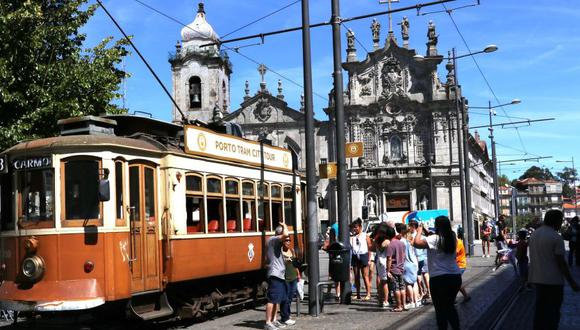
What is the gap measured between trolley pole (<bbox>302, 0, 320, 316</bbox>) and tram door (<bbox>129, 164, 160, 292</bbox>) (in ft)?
10.2

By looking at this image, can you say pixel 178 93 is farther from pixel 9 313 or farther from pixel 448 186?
pixel 9 313

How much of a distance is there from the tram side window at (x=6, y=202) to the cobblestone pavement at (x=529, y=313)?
311 inches

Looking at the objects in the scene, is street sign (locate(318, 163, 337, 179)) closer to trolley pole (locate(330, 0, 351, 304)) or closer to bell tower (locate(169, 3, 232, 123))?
trolley pole (locate(330, 0, 351, 304))

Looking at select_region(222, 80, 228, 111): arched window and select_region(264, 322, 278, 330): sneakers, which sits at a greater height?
select_region(222, 80, 228, 111): arched window

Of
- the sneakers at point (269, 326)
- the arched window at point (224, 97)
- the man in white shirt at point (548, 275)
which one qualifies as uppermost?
the arched window at point (224, 97)

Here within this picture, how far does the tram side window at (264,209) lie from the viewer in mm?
15312

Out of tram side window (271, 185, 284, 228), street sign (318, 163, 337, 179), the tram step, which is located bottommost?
the tram step

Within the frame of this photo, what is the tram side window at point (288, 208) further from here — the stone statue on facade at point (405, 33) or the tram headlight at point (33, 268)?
the stone statue on facade at point (405, 33)

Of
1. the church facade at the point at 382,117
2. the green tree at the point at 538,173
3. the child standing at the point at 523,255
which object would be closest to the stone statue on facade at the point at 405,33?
the church facade at the point at 382,117

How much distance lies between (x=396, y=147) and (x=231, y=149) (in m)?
50.3

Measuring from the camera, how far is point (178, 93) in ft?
210

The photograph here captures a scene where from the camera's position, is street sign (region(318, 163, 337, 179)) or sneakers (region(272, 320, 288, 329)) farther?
street sign (region(318, 163, 337, 179))

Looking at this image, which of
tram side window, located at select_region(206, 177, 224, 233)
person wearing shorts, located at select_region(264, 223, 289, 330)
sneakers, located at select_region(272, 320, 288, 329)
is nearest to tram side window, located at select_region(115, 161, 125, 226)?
tram side window, located at select_region(206, 177, 224, 233)

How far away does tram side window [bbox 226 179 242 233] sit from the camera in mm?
13977
